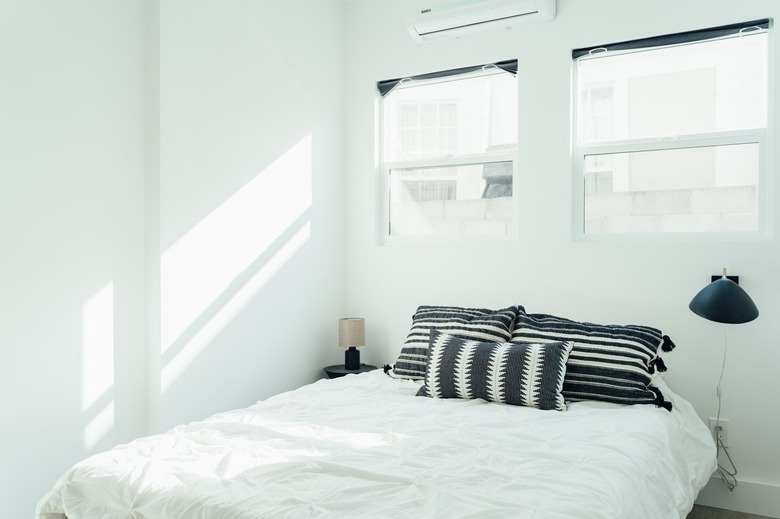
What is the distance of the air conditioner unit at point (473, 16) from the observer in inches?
123

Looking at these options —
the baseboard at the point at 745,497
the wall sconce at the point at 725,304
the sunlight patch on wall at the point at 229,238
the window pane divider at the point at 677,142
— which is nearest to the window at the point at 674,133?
the window pane divider at the point at 677,142

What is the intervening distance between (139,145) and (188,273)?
2.03 ft

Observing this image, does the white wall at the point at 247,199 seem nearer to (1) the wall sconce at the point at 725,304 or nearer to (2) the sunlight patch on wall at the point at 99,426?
(2) the sunlight patch on wall at the point at 99,426

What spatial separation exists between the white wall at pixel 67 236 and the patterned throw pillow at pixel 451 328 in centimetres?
127

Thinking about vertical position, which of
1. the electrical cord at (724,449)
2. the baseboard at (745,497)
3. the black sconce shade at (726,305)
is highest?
the black sconce shade at (726,305)

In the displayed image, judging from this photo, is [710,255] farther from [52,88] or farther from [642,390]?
[52,88]

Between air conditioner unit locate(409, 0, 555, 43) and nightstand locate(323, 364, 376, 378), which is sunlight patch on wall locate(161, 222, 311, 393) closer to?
nightstand locate(323, 364, 376, 378)

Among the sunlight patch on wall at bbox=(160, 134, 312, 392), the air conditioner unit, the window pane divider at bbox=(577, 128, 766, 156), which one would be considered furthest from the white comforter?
the air conditioner unit

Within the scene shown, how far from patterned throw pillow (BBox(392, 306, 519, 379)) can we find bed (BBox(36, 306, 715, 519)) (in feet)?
1.46

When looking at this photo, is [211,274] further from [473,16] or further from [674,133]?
[674,133]

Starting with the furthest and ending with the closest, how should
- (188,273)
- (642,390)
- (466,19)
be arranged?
(466,19) → (188,273) → (642,390)

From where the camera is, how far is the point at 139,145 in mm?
2621

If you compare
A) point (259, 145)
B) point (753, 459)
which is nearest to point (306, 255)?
point (259, 145)

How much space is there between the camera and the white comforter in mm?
1467
